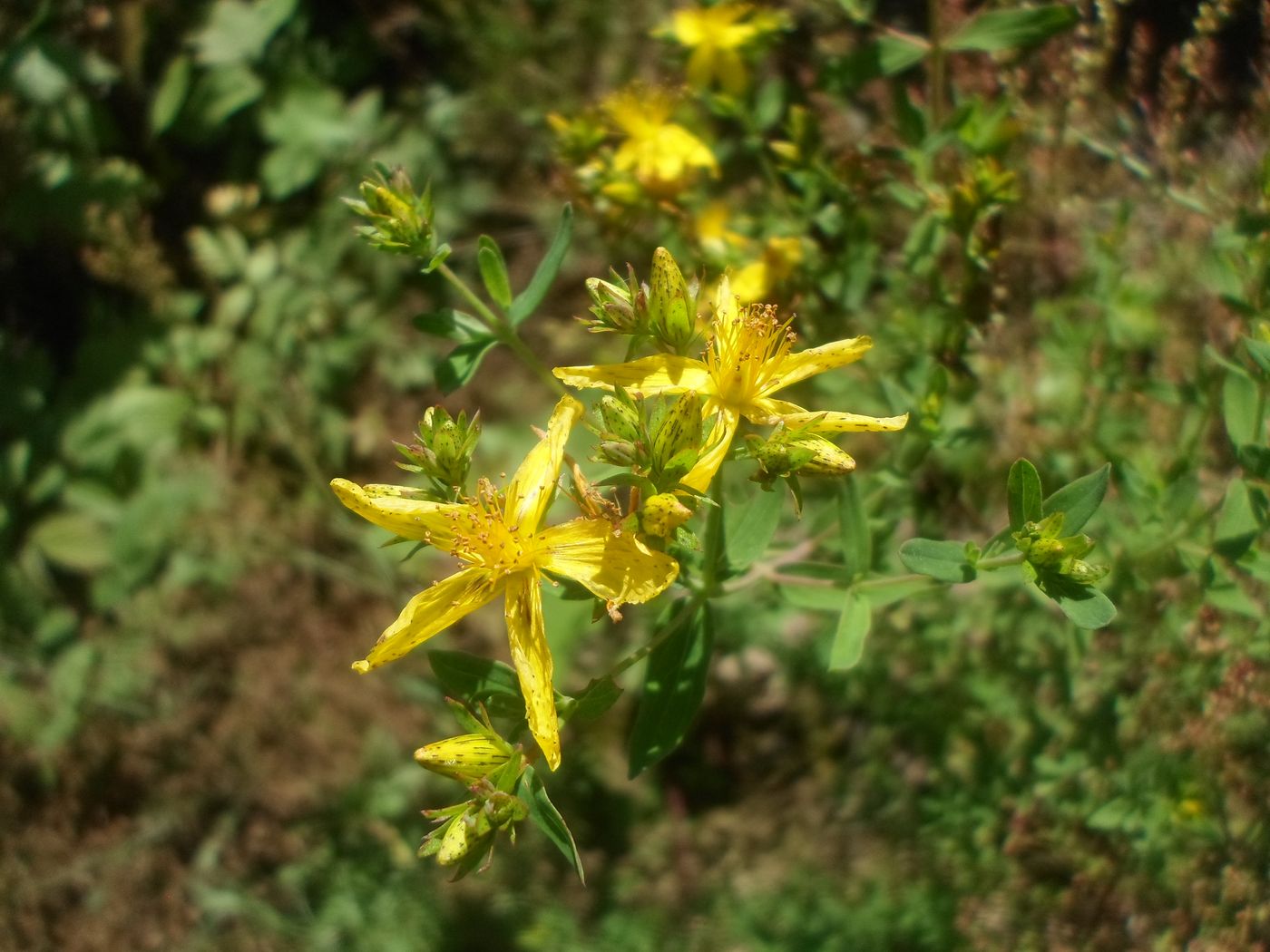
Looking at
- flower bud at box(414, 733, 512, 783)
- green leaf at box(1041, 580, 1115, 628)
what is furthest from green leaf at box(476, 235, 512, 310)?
green leaf at box(1041, 580, 1115, 628)

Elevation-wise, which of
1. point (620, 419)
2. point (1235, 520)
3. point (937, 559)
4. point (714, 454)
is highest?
point (620, 419)

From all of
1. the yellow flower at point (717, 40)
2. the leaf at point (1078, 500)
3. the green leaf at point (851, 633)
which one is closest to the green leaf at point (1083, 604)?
the leaf at point (1078, 500)

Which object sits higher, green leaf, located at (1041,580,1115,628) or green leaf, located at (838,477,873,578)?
green leaf, located at (1041,580,1115,628)

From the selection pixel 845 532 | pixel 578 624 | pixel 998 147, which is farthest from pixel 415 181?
pixel 845 532

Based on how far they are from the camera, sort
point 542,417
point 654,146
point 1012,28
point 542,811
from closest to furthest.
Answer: point 542,811 → point 1012,28 → point 654,146 → point 542,417

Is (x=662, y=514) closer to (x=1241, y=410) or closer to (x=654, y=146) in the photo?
(x=1241, y=410)

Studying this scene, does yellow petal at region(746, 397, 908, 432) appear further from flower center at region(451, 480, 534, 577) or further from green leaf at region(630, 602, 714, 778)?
flower center at region(451, 480, 534, 577)

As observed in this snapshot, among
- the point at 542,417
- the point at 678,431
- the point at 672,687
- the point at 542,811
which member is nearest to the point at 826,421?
the point at 678,431
